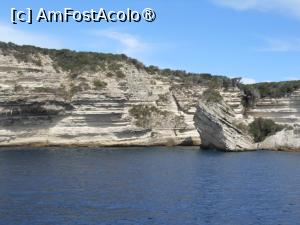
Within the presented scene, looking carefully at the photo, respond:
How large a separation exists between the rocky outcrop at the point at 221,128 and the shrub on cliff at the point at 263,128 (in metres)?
2.85

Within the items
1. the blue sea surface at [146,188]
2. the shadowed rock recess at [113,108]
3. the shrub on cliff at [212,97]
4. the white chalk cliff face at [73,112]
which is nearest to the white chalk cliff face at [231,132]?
the shadowed rock recess at [113,108]

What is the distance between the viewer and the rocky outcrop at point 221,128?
72.6 m

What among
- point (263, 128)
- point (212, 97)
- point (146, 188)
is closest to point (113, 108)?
point (212, 97)

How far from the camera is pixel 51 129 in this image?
74000 mm

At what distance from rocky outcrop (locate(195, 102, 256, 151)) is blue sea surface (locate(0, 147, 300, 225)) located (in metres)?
6.77

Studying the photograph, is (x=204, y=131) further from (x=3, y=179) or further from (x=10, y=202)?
(x=10, y=202)

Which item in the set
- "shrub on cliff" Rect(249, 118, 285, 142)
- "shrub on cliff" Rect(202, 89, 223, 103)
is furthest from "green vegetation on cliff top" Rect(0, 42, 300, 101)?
"shrub on cliff" Rect(202, 89, 223, 103)

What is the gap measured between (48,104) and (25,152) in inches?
386

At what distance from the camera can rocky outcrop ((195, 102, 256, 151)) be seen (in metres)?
72.6

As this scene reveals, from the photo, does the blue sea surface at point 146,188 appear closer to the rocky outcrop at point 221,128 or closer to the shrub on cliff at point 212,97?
the rocky outcrop at point 221,128

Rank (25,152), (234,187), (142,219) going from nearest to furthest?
1. (142,219)
2. (234,187)
3. (25,152)

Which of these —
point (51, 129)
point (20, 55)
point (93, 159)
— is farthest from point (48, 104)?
point (93, 159)

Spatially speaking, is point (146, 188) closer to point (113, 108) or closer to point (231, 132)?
point (231, 132)

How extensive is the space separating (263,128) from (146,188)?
40.5 metres
